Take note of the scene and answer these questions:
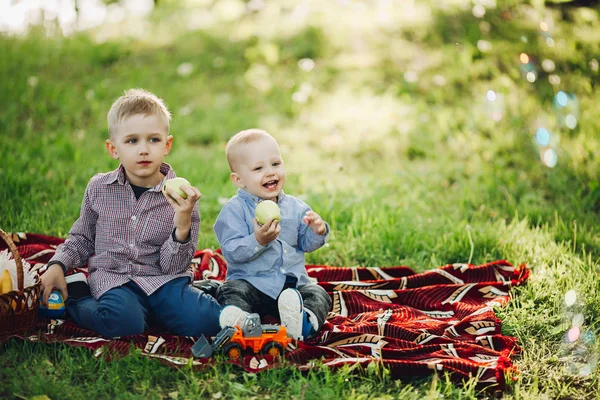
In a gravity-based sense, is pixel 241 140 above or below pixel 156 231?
above

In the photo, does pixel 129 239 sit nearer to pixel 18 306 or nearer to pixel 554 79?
pixel 18 306

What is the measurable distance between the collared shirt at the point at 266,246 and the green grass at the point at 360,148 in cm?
56

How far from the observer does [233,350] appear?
9.06 ft

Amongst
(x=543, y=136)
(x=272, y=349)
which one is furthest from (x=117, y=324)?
(x=543, y=136)

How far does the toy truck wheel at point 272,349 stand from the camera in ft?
9.13

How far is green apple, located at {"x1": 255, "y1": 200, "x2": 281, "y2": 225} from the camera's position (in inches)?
115

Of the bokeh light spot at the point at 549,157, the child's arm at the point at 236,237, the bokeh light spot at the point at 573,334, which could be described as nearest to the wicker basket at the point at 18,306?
the child's arm at the point at 236,237

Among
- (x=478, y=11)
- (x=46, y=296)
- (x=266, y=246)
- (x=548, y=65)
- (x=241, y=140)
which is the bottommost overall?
(x=46, y=296)

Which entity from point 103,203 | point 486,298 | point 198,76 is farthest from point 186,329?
point 198,76

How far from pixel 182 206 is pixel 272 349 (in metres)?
0.71

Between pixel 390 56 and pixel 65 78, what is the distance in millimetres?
3507

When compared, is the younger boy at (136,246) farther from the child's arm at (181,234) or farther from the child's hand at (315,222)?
the child's hand at (315,222)

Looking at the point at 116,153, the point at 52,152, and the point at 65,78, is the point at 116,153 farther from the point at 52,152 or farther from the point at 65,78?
the point at 65,78

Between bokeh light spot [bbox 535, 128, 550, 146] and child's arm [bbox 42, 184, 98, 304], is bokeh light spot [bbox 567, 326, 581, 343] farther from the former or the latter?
bokeh light spot [bbox 535, 128, 550, 146]
